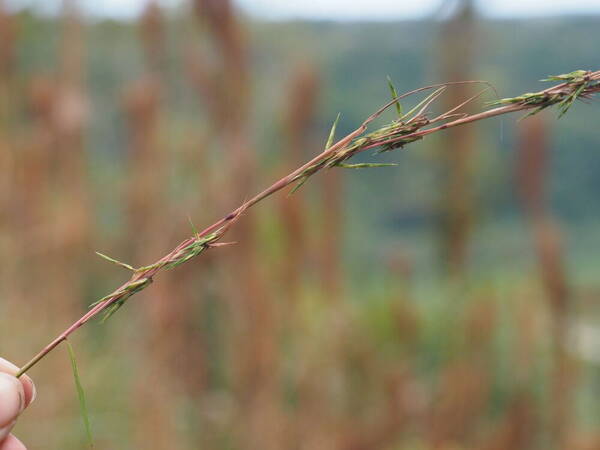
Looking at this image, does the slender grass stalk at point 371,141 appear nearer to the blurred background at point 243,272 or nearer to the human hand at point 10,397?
the human hand at point 10,397

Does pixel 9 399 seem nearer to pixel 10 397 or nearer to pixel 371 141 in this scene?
pixel 10 397

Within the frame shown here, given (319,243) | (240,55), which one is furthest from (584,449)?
(240,55)

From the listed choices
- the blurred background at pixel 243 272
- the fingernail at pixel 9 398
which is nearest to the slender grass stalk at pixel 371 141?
the fingernail at pixel 9 398

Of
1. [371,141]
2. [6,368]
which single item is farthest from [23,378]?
[371,141]

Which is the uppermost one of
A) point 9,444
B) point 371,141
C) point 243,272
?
point 371,141

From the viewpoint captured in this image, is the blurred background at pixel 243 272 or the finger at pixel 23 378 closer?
the finger at pixel 23 378

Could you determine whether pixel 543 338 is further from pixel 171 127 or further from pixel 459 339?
pixel 171 127

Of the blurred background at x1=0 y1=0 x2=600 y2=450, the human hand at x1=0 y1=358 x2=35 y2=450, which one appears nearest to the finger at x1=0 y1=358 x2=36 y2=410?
the human hand at x1=0 y1=358 x2=35 y2=450

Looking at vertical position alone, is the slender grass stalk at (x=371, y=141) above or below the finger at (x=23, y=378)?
above
